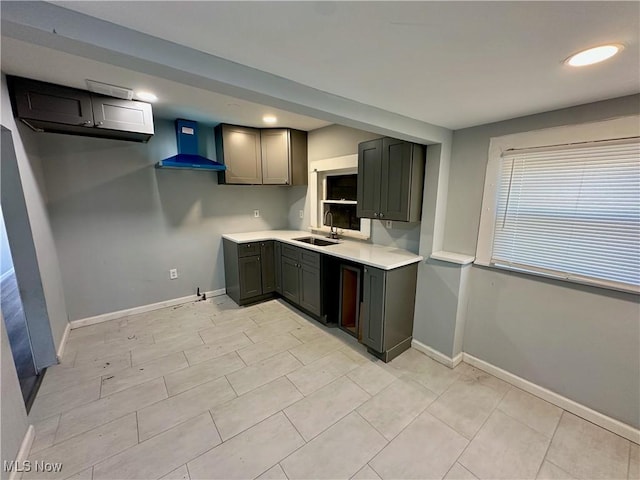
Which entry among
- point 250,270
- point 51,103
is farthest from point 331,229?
point 51,103

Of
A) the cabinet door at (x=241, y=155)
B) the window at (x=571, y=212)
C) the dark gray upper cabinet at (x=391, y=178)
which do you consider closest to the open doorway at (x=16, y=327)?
the cabinet door at (x=241, y=155)

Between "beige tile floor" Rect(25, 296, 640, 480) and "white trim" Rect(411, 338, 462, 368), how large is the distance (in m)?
0.06

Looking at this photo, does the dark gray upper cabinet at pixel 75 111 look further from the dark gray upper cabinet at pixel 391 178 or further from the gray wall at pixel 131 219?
the dark gray upper cabinet at pixel 391 178

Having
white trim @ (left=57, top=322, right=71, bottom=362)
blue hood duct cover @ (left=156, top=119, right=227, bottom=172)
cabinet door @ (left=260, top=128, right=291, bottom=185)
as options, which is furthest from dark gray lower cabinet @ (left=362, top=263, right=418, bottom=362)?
white trim @ (left=57, top=322, right=71, bottom=362)

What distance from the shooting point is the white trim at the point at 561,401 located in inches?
68.0

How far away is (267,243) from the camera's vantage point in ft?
12.1

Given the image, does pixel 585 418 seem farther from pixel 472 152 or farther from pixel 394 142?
pixel 394 142

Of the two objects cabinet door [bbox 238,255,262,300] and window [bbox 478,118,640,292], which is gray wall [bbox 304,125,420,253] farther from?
cabinet door [bbox 238,255,262,300]

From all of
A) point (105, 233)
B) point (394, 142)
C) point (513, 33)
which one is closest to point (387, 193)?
point (394, 142)

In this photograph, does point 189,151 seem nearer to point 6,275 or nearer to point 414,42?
point 414,42

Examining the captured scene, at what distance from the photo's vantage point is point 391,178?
2.54 metres

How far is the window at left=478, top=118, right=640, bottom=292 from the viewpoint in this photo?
166cm

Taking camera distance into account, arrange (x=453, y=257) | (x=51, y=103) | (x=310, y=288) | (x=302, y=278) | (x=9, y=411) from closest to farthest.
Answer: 1. (x=9, y=411)
2. (x=51, y=103)
3. (x=453, y=257)
4. (x=310, y=288)
5. (x=302, y=278)

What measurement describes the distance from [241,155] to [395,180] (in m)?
2.10
